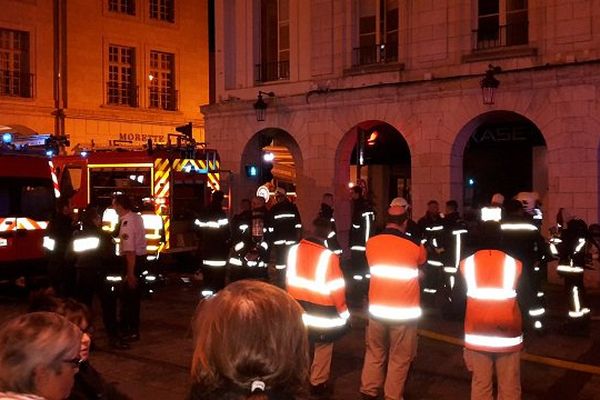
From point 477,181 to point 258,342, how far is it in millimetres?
18419

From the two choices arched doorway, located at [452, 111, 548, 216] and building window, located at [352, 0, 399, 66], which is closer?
arched doorway, located at [452, 111, 548, 216]

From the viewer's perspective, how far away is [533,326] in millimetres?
9609

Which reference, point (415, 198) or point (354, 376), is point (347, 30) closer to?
point (415, 198)

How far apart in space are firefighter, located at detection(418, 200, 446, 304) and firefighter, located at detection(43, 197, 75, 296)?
536cm

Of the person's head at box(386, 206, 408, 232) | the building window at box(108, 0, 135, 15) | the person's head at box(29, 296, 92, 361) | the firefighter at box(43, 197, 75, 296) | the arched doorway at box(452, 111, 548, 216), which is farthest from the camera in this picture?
the building window at box(108, 0, 135, 15)

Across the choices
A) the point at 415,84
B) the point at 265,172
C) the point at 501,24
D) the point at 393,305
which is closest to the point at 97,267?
the point at 393,305

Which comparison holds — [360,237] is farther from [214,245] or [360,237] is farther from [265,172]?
[265,172]

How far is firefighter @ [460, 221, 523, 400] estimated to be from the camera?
18.2ft

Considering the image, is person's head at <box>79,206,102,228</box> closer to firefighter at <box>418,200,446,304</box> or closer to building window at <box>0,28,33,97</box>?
firefighter at <box>418,200,446,304</box>

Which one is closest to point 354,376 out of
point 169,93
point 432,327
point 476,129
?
point 432,327

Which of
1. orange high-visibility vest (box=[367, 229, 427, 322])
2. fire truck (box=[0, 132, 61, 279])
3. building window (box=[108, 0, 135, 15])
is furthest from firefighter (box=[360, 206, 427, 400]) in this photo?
building window (box=[108, 0, 135, 15])

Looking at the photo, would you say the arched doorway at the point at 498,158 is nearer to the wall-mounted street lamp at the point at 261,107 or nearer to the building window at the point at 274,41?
the wall-mounted street lamp at the point at 261,107

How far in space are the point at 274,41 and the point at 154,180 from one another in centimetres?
626

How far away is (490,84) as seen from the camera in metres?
14.9
